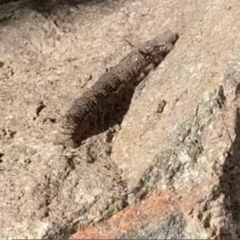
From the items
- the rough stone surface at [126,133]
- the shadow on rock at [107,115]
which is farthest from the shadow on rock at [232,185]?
the shadow on rock at [107,115]

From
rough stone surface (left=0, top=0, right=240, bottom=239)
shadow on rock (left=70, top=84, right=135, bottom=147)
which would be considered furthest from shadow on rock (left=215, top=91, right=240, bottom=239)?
shadow on rock (left=70, top=84, right=135, bottom=147)

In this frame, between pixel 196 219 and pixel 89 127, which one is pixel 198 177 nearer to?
pixel 196 219

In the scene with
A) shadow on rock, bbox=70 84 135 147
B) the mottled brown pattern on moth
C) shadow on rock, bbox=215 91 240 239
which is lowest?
shadow on rock, bbox=215 91 240 239

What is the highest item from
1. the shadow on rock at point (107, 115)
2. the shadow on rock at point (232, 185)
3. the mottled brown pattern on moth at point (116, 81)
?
the mottled brown pattern on moth at point (116, 81)

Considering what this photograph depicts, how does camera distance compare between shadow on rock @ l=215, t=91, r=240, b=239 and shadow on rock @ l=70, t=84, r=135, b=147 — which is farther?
shadow on rock @ l=70, t=84, r=135, b=147

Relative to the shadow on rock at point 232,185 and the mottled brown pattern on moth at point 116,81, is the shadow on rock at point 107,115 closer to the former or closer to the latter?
the mottled brown pattern on moth at point 116,81

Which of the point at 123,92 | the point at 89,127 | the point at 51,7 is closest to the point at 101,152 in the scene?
the point at 89,127

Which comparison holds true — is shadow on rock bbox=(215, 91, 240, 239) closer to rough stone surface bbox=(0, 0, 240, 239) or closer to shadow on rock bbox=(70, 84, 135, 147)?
rough stone surface bbox=(0, 0, 240, 239)

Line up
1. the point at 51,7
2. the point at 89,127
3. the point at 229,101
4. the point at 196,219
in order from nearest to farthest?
the point at 196,219, the point at 229,101, the point at 89,127, the point at 51,7

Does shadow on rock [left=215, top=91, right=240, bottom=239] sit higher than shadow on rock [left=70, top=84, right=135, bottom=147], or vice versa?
shadow on rock [left=70, top=84, right=135, bottom=147]
